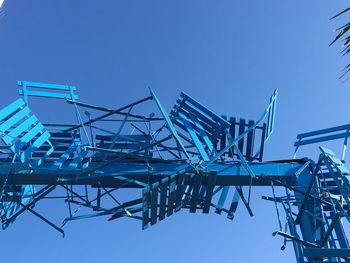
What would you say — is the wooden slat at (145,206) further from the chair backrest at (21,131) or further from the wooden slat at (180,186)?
the chair backrest at (21,131)

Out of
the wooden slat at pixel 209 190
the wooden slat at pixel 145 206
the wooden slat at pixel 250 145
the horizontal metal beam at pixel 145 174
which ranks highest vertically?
→ the wooden slat at pixel 250 145

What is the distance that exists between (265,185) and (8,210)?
828 cm

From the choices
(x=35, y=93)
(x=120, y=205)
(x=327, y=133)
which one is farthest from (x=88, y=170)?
(x=327, y=133)

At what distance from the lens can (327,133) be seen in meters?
14.2

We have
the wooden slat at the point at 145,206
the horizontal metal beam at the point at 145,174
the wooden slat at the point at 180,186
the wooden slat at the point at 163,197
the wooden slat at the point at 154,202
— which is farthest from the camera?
the horizontal metal beam at the point at 145,174

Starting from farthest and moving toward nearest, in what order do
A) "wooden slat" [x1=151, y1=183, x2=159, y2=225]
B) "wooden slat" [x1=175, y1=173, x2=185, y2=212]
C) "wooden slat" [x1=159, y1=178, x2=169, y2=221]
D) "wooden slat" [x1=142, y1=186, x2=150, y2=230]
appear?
"wooden slat" [x1=175, y1=173, x2=185, y2=212]
"wooden slat" [x1=159, y1=178, x2=169, y2=221]
"wooden slat" [x1=151, y1=183, x2=159, y2=225]
"wooden slat" [x1=142, y1=186, x2=150, y2=230]

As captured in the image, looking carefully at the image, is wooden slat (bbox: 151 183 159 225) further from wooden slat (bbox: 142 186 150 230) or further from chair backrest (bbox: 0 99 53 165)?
chair backrest (bbox: 0 99 53 165)

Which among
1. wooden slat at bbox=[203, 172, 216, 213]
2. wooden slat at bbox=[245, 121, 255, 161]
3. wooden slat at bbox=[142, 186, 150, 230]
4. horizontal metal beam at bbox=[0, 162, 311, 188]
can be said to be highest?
wooden slat at bbox=[245, 121, 255, 161]

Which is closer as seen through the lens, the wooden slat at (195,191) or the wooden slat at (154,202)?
the wooden slat at (154,202)

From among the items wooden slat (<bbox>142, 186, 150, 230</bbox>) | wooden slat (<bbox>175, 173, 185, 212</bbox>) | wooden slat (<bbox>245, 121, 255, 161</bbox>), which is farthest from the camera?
wooden slat (<bbox>245, 121, 255, 161</bbox>)

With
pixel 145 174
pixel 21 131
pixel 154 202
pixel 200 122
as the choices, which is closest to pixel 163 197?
pixel 154 202

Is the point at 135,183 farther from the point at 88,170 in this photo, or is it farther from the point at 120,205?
the point at 88,170

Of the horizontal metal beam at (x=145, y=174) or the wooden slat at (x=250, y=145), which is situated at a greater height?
the wooden slat at (x=250, y=145)

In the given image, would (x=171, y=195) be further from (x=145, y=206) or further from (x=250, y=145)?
(x=250, y=145)
